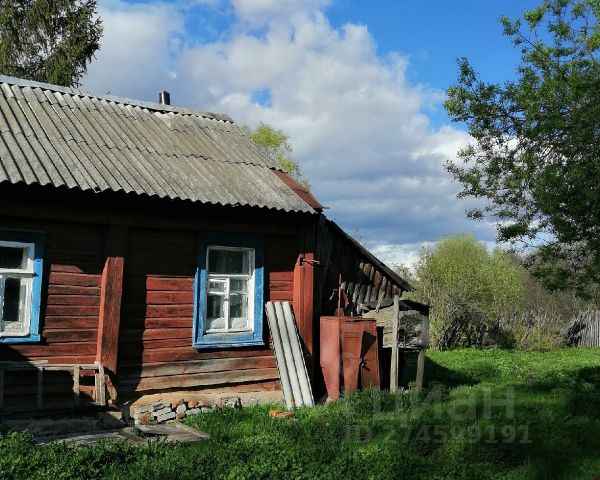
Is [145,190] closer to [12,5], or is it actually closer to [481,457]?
[481,457]

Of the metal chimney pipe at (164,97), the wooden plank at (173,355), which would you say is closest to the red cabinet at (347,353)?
the wooden plank at (173,355)

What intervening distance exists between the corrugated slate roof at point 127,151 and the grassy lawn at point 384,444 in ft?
10.5

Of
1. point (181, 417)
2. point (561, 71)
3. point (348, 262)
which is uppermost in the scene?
point (561, 71)

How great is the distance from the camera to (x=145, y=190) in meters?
8.36

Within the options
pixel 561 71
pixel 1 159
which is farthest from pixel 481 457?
pixel 561 71

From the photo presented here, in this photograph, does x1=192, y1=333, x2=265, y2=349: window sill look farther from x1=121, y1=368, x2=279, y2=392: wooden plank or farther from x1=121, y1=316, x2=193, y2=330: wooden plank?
x1=121, y1=368, x2=279, y2=392: wooden plank

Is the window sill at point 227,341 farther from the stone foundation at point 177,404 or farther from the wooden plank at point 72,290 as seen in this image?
the wooden plank at point 72,290

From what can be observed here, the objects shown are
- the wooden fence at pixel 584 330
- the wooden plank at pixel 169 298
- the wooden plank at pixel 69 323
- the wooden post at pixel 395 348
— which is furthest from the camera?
the wooden fence at pixel 584 330

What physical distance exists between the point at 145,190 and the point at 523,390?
714 cm

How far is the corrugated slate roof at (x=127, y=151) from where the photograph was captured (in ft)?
26.7

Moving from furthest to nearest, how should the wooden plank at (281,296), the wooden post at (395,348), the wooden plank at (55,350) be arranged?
the wooden post at (395,348), the wooden plank at (281,296), the wooden plank at (55,350)

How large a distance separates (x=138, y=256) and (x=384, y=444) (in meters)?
4.26

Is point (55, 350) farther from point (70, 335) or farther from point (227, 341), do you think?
point (227, 341)

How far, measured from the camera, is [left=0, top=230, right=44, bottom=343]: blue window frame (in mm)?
7840
